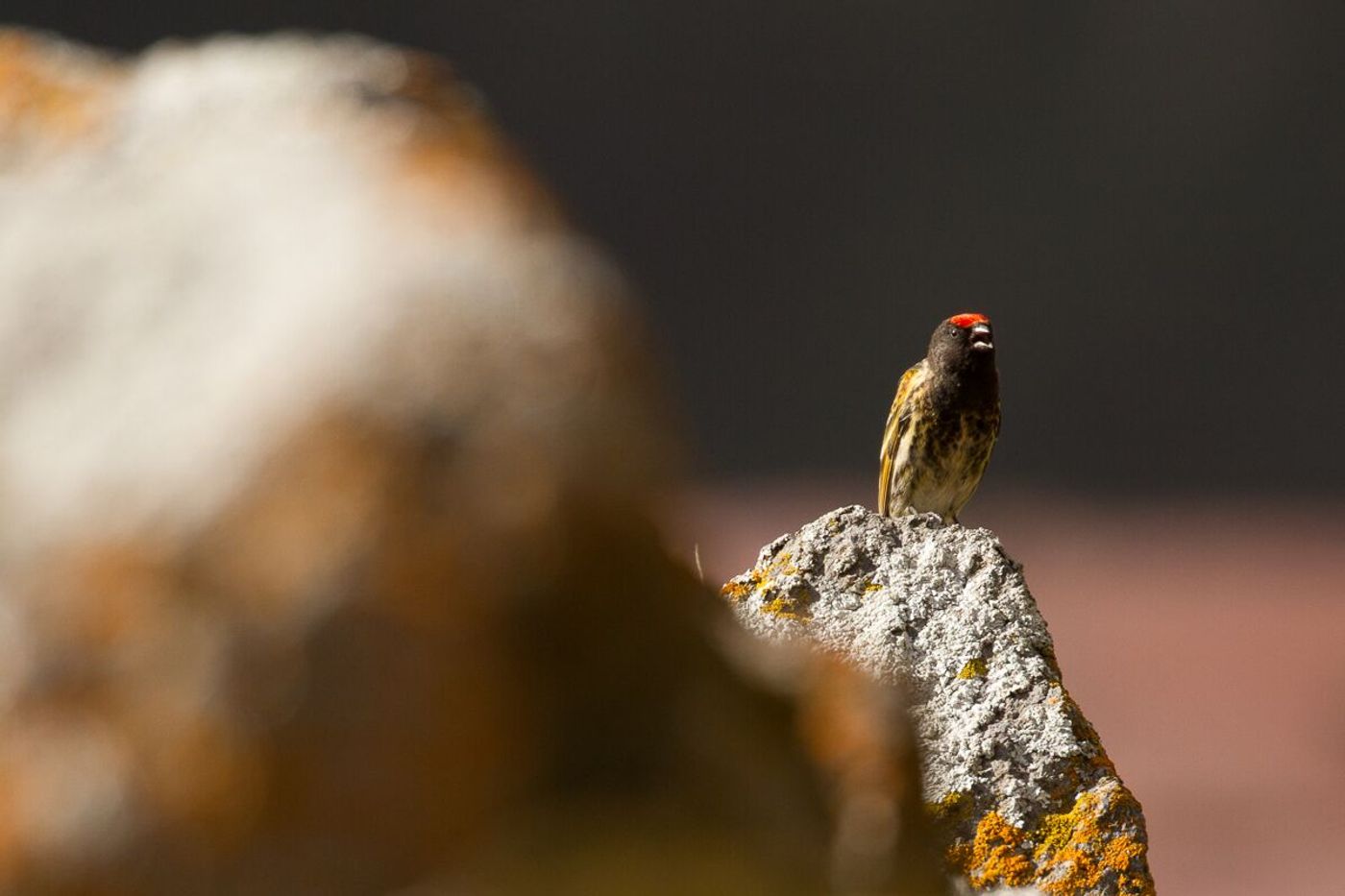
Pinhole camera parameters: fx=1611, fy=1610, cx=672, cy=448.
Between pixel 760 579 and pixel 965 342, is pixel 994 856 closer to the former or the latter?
pixel 760 579

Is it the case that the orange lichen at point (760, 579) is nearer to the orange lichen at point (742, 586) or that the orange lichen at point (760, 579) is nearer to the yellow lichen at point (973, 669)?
the orange lichen at point (742, 586)

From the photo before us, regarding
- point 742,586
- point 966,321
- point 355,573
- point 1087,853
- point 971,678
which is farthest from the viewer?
point 966,321

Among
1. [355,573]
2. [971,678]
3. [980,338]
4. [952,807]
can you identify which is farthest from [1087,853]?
[980,338]

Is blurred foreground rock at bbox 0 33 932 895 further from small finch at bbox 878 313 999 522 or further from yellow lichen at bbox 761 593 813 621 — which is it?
small finch at bbox 878 313 999 522

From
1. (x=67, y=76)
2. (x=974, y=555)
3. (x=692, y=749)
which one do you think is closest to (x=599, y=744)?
(x=692, y=749)

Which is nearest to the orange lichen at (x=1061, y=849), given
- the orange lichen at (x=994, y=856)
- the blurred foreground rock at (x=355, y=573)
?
the orange lichen at (x=994, y=856)

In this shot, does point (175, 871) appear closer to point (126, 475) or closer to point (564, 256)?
point (126, 475)
